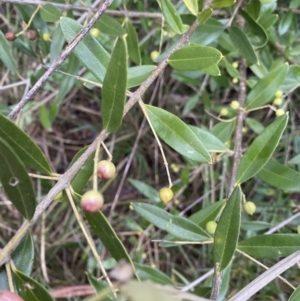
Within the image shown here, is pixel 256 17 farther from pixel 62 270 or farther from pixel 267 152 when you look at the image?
pixel 62 270

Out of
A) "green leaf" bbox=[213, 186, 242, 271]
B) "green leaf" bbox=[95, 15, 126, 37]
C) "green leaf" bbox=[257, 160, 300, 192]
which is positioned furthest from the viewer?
"green leaf" bbox=[95, 15, 126, 37]

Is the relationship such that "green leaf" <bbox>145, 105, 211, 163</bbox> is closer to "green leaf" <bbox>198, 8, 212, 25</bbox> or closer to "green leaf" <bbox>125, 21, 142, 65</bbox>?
"green leaf" <bbox>198, 8, 212, 25</bbox>

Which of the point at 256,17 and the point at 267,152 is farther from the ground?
the point at 256,17

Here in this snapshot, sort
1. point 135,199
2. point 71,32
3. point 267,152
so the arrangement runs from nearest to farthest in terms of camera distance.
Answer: point 71,32, point 267,152, point 135,199

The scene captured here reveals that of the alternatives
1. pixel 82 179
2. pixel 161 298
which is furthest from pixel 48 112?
pixel 161 298

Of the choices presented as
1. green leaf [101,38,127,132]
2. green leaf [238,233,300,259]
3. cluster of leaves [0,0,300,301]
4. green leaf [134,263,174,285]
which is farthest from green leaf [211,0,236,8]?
green leaf [134,263,174,285]

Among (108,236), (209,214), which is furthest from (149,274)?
(108,236)
